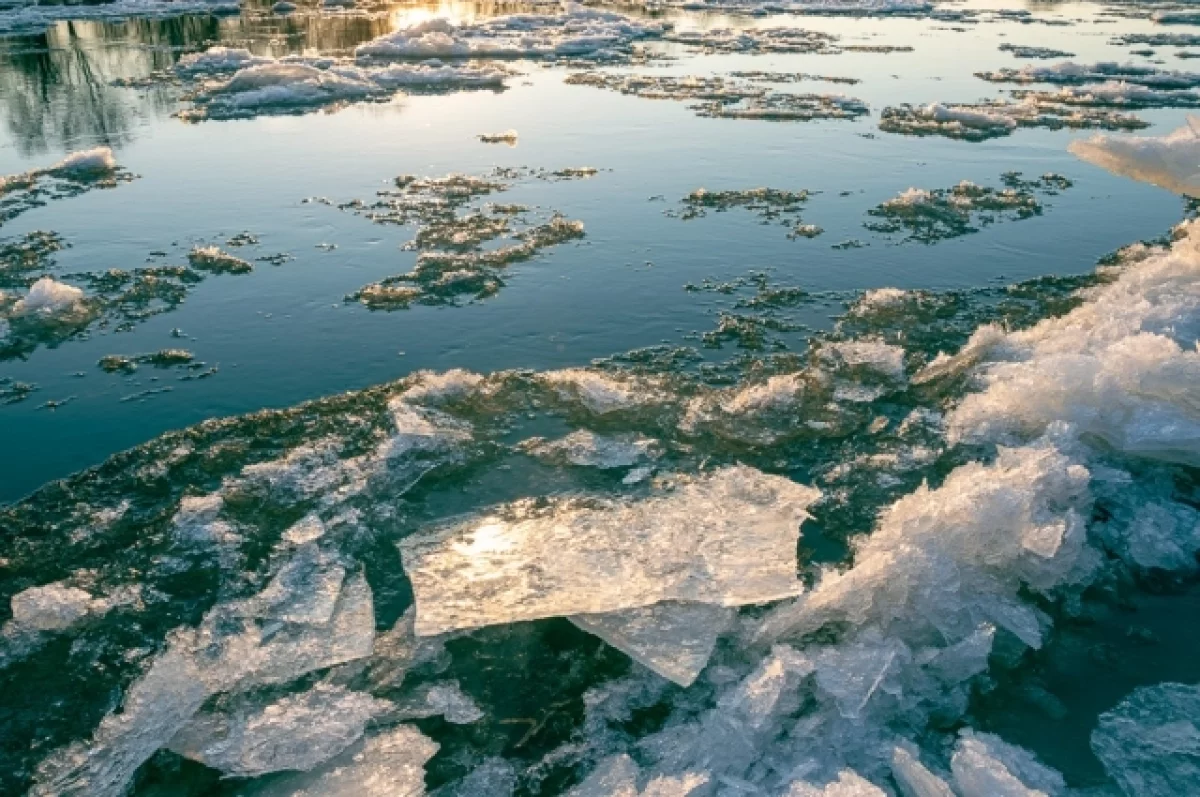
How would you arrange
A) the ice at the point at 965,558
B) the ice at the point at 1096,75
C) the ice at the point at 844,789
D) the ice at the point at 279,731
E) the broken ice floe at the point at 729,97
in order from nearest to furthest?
1. the ice at the point at 844,789
2. the ice at the point at 279,731
3. the ice at the point at 965,558
4. the broken ice floe at the point at 729,97
5. the ice at the point at 1096,75

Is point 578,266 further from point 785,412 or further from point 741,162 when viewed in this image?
point 741,162

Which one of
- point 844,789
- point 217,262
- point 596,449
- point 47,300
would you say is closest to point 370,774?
point 844,789

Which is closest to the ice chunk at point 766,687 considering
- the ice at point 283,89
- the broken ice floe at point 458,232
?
the broken ice floe at point 458,232

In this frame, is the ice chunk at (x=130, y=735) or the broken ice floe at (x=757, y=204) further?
the broken ice floe at (x=757, y=204)

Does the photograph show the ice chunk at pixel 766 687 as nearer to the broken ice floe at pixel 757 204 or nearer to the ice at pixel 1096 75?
the broken ice floe at pixel 757 204

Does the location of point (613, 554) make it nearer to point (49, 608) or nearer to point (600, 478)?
point (600, 478)

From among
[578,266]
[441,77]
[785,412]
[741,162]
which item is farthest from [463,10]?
[785,412]

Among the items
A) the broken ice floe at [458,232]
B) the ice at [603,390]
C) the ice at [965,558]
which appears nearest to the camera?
the ice at [965,558]
